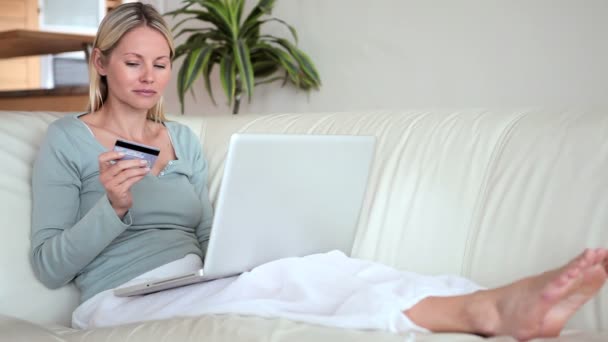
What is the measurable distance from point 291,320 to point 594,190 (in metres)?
0.66

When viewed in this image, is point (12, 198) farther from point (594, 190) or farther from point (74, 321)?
point (594, 190)

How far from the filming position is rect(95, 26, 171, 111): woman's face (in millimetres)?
1858

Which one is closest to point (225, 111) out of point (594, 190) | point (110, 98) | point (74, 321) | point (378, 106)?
point (378, 106)

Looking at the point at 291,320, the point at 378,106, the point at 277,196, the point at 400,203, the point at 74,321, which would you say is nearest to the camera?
the point at 291,320

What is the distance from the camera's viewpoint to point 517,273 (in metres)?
1.60

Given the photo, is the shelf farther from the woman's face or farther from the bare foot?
the bare foot

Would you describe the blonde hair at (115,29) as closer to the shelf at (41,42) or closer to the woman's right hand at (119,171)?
the woman's right hand at (119,171)

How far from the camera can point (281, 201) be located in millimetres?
1500

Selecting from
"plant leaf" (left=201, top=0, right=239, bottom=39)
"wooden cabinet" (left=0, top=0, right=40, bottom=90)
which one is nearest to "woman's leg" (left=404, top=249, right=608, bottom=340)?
"plant leaf" (left=201, top=0, right=239, bottom=39)

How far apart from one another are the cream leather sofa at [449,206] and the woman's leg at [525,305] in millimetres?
194

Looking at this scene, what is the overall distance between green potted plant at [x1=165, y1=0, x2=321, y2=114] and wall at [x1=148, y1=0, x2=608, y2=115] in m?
0.16

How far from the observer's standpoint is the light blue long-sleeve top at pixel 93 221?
64.3 inches

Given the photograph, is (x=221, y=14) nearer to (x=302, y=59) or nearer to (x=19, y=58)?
(x=302, y=59)

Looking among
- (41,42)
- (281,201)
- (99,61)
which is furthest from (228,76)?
(41,42)
